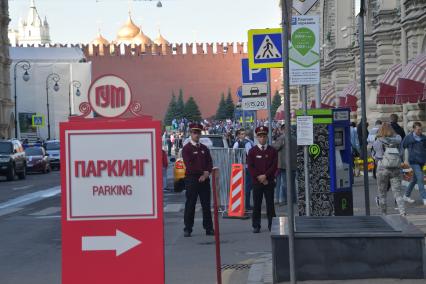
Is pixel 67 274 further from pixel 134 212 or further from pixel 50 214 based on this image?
pixel 50 214

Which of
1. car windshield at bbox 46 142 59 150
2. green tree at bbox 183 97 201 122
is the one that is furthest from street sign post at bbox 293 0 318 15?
green tree at bbox 183 97 201 122

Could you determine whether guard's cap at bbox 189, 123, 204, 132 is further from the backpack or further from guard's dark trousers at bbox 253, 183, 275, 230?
the backpack

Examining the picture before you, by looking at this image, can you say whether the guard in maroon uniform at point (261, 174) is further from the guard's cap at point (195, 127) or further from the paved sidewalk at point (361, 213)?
the paved sidewalk at point (361, 213)

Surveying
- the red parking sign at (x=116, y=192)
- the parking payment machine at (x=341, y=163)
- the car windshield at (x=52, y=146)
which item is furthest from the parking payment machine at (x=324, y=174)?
the car windshield at (x=52, y=146)

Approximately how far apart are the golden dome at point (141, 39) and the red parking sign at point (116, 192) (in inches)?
6065

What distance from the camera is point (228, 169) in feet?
68.5

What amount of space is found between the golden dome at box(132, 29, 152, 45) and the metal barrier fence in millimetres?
140817

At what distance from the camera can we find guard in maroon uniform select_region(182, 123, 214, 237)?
1627cm

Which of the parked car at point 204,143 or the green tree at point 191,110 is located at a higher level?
the green tree at point 191,110

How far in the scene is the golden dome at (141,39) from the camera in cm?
16098

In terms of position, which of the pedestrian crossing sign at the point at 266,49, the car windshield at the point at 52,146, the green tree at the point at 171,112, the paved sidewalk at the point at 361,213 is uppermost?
the green tree at the point at 171,112

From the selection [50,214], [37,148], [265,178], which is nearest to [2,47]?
[37,148]

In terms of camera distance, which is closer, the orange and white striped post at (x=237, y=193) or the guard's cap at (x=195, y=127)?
the guard's cap at (x=195, y=127)

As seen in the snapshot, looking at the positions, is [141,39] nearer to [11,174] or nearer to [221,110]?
[221,110]
